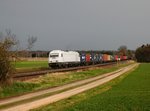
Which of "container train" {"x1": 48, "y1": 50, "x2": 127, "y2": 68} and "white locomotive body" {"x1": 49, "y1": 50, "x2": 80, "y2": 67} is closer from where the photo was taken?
"white locomotive body" {"x1": 49, "y1": 50, "x2": 80, "y2": 67}

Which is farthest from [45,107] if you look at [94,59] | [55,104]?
[94,59]

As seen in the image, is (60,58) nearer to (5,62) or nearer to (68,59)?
(68,59)

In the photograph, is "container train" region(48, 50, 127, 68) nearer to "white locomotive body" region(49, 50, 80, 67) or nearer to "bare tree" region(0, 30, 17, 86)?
"white locomotive body" region(49, 50, 80, 67)

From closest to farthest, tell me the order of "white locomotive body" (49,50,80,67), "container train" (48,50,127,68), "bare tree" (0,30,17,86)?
"bare tree" (0,30,17,86) < "white locomotive body" (49,50,80,67) < "container train" (48,50,127,68)

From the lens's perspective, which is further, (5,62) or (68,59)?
(68,59)

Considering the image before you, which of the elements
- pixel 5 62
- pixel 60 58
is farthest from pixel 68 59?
pixel 5 62

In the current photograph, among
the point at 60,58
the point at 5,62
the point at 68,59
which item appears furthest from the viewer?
the point at 68,59

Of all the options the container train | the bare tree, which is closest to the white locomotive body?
the container train

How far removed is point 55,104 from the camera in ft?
69.1

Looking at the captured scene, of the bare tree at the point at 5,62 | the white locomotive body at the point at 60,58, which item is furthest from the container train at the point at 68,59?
the bare tree at the point at 5,62

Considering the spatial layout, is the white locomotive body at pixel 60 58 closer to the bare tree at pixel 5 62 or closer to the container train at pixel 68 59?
the container train at pixel 68 59

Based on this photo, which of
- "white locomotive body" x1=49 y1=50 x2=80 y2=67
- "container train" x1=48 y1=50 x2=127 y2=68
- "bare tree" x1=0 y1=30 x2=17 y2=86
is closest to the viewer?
"bare tree" x1=0 y1=30 x2=17 y2=86

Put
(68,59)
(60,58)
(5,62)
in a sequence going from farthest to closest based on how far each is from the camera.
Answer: (68,59) < (60,58) < (5,62)

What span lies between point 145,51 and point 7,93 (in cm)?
16826
